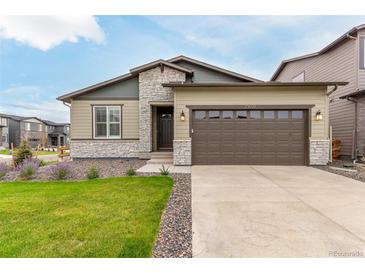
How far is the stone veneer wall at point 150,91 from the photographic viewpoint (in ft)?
35.7

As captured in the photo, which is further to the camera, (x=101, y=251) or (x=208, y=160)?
(x=208, y=160)

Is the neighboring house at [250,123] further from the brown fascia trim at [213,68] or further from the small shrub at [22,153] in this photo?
the small shrub at [22,153]

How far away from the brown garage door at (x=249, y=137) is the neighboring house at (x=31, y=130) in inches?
1310

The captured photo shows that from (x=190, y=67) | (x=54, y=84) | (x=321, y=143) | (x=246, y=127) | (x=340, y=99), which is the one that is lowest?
(x=321, y=143)

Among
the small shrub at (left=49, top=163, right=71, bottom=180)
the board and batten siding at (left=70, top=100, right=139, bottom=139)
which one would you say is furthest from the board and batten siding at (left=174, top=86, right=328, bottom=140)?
the small shrub at (left=49, top=163, right=71, bottom=180)

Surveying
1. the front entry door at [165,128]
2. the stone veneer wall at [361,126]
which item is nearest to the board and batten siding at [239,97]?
the front entry door at [165,128]

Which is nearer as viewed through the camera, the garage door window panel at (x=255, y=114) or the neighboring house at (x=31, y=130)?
the garage door window panel at (x=255, y=114)

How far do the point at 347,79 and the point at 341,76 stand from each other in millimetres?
499

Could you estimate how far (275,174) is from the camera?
23.2 ft

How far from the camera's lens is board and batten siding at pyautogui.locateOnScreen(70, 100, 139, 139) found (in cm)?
1127

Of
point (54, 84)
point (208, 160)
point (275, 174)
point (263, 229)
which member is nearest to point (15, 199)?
point (263, 229)
